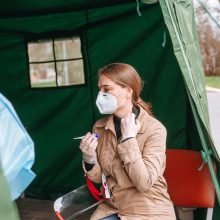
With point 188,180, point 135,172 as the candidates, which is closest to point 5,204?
point 135,172

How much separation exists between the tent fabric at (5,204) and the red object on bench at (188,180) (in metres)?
2.08

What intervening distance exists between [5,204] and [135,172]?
1263 millimetres

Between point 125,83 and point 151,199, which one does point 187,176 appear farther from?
point 125,83

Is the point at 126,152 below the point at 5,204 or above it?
below

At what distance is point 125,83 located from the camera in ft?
9.06

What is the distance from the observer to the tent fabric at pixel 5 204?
139 centimetres

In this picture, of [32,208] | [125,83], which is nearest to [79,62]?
[32,208]

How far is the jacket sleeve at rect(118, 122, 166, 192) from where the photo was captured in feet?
8.48

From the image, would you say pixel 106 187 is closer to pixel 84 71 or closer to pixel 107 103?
pixel 107 103

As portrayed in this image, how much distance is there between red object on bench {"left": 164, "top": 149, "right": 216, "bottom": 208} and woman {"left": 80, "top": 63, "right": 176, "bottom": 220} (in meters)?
0.50

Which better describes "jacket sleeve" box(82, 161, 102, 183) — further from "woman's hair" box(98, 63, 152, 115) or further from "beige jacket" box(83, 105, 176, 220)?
"woman's hair" box(98, 63, 152, 115)

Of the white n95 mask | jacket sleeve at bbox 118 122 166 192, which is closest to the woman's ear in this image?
the white n95 mask

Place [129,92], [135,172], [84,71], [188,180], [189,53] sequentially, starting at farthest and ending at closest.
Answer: [84,71]
[188,180]
[189,53]
[129,92]
[135,172]

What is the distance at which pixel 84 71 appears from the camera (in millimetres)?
4613
